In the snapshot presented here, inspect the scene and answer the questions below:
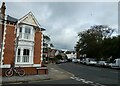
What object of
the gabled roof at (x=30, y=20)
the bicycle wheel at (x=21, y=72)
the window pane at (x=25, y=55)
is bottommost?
the bicycle wheel at (x=21, y=72)

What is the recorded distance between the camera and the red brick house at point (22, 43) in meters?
23.5

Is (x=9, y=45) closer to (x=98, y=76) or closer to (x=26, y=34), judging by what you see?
(x=26, y=34)

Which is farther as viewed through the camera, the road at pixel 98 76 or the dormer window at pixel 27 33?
the dormer window at pixel 27 33

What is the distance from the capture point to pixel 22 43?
25016 mm

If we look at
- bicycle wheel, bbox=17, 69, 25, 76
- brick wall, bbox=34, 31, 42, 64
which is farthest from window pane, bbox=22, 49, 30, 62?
bicycle wheel, bbox=17, 69, 25, 76

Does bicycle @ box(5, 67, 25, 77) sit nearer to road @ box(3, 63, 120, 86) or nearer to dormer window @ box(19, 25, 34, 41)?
dormer window @ box(19, 25, 34, 41)

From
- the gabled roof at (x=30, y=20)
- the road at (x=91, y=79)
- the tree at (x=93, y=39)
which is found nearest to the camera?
the road at (x=91, y=79)

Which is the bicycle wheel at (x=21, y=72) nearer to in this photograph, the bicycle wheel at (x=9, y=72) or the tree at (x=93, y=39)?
the bicycle wheel at (x=9, y=72)

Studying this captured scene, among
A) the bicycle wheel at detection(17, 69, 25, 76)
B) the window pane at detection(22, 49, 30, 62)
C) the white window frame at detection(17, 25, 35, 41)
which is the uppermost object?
the white window frame at detection(17, 25, 35, 41)

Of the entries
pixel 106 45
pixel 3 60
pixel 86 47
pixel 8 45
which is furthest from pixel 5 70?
pixel 86 47

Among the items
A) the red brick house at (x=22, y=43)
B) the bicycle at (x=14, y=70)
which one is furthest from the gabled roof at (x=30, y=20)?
the bicycle at (x=14, y=70)

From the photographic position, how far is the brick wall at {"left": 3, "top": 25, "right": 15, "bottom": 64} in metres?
23.5

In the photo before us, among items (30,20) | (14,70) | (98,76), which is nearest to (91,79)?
(98,76)

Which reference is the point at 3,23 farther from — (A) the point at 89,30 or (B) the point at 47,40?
(B) the point at 47,40
